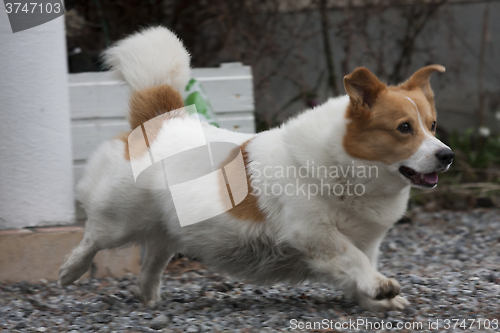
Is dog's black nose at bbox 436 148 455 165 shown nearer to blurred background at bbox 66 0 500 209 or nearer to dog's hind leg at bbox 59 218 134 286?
dog's hind leg at bbox 59 218 134 286

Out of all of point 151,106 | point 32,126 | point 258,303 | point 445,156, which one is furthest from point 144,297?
point 445,156

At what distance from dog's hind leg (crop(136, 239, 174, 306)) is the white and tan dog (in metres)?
0.16

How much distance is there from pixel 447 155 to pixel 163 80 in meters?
1.45

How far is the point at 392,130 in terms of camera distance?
7.79 feet

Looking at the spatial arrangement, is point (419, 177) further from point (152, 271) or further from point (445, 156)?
point (152, 271)

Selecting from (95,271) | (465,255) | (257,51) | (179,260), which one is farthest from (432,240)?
(257,51)

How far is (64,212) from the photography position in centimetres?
353

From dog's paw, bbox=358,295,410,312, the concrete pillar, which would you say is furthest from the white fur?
the concrete pillar

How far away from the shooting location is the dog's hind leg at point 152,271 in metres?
3.00

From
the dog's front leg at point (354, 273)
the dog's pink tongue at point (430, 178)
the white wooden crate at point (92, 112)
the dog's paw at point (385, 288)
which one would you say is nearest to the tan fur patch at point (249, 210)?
the dog's front leg at point (354, 273)

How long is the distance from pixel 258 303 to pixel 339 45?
185 inches

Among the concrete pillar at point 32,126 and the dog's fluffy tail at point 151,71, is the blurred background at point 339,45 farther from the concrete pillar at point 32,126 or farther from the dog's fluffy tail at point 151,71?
the dog's fluffy tail at point 151,71

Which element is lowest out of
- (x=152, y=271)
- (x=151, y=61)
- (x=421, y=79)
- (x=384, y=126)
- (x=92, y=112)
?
(x=152, y=271)

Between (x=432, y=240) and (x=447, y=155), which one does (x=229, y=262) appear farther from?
(x=432, y=240)
